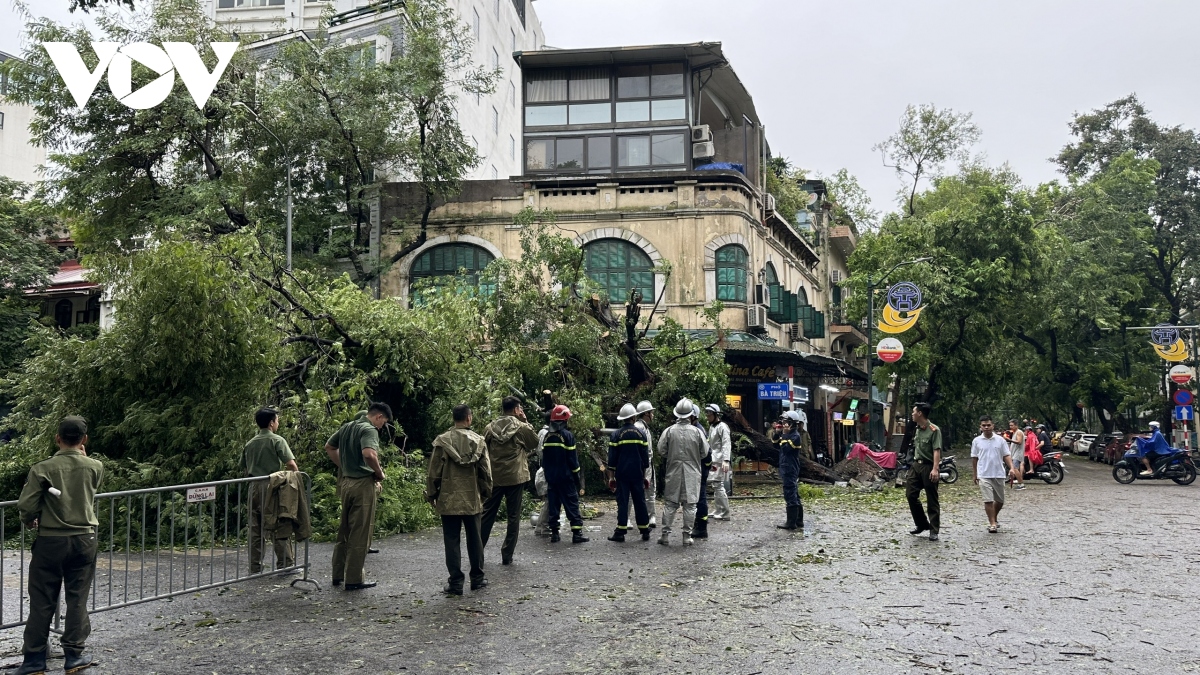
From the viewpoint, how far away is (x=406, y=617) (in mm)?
8164

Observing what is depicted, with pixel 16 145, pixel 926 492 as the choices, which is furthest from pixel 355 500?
pixel 16 145

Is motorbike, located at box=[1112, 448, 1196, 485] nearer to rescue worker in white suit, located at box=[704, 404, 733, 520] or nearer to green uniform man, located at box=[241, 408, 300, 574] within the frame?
rescue worker in white suit, located at box=[704, 404, 733, 520]

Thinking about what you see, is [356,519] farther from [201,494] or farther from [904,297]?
[904,297]

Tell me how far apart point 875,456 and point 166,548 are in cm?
1983

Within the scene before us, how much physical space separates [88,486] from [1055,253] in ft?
133

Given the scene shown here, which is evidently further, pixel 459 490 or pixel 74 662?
pixel 459 490

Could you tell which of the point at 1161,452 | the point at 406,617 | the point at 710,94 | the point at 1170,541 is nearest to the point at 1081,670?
the point at 406,617

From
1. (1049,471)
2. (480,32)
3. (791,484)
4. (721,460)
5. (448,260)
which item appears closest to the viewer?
(791,484)

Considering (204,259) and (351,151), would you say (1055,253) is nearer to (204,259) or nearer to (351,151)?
(351,151)

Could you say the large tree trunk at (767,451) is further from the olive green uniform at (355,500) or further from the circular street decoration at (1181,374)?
the circular street decoration at (1181,374)

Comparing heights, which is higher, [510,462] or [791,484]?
[510,462]

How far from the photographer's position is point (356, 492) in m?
9.42

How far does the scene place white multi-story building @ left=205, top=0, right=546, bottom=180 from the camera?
3806 centimetres

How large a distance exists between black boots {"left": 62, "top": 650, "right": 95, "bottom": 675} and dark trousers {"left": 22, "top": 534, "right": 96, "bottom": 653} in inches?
1.4
